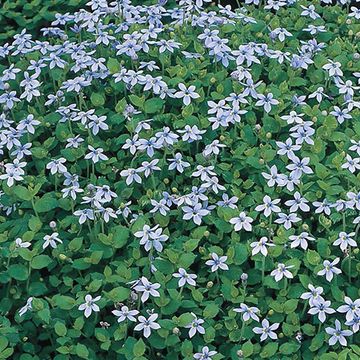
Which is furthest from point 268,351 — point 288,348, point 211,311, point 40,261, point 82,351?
point 40,261

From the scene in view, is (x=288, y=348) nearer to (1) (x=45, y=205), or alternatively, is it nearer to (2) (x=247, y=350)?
(2) (x=247, y=350)

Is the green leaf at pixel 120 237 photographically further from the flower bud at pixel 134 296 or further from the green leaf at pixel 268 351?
the green leaf at pixel 268 351

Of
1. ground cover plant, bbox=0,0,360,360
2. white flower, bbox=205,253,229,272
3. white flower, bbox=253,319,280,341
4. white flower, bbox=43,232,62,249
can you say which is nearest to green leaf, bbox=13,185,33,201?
ground cover plant, bbox=0,0,360,360

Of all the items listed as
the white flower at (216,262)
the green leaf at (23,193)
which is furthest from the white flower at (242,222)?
the green leaf at (23,193)

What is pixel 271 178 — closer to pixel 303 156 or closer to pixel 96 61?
pixel 303 156

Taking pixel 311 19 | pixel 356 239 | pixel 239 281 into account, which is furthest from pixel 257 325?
pixel 311 19

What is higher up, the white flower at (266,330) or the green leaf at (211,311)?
the green leaf at (211,311)
